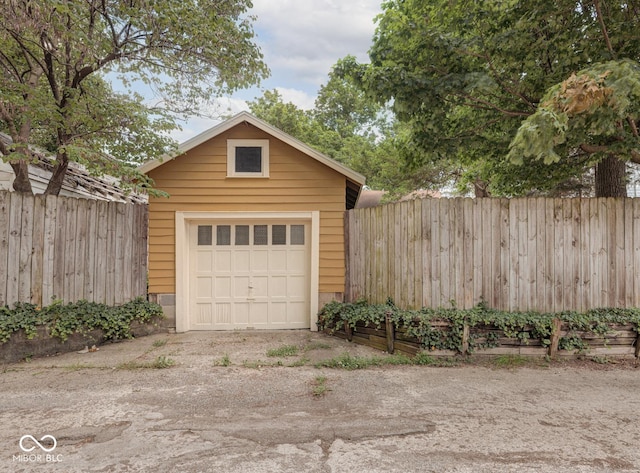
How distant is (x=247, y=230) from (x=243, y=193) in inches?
29.2

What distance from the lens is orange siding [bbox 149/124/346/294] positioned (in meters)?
6.84

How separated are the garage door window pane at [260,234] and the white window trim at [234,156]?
3.31 ft

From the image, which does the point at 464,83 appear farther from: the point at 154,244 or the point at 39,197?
the point at 39,197

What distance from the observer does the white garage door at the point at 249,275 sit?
23.4 feet

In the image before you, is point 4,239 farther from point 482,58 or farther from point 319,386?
point 482,58

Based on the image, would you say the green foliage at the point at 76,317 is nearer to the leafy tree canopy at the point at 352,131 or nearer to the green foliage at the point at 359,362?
the green foliage at the point at 359,362

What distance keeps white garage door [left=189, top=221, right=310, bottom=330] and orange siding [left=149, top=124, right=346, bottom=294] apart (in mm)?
392

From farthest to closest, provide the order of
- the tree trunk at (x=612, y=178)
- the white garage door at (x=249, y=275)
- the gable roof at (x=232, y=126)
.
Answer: the white garage door at (x=249, y=275) → the tree trunk at (x=612, y=178) → the gable roof at (x=232, y=126)

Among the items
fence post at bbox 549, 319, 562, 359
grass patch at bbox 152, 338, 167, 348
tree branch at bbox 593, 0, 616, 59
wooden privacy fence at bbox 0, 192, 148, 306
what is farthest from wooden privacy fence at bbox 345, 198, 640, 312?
wooden privacy fence at bbox 0, 192, 148, 306

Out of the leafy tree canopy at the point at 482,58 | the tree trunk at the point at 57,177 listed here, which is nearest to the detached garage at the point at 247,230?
the tree trunk at the point at 57,177

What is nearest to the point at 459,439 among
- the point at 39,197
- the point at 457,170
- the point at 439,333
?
the point at 439,333

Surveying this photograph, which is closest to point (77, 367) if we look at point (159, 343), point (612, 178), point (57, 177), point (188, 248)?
point (159, 343)

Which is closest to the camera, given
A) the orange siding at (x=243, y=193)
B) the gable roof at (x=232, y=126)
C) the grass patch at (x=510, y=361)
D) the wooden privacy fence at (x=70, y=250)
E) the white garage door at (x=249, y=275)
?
the grass patch at (x=510, y=361)

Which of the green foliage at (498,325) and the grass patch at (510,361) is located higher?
the green foliage at (498,325)
